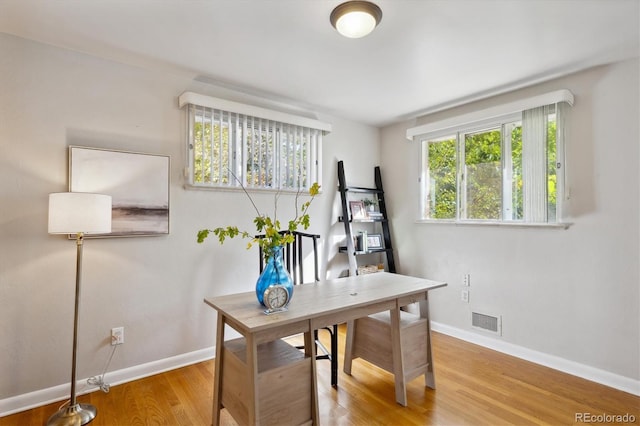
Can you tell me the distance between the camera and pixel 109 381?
2291mm

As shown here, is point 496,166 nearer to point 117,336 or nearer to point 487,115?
point 487,115

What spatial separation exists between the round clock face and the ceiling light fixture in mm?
1469

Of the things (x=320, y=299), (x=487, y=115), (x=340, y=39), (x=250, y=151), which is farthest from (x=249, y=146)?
(x=487, y=115)

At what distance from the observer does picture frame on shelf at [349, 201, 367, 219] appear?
367cm

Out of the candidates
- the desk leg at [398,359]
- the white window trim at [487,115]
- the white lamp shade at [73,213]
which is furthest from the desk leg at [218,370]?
the white window trim at [487,115]

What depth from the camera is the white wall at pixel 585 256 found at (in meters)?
2.29

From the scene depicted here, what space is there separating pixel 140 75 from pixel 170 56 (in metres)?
0.34

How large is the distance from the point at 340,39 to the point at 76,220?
1.91 metres

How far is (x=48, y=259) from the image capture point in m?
2.12

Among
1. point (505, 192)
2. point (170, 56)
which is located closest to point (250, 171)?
point (170, 56)

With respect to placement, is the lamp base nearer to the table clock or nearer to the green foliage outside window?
the table clock

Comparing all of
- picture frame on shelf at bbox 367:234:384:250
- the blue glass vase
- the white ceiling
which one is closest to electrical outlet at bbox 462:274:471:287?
picture frame on shelf at bbox 367:234:384:250

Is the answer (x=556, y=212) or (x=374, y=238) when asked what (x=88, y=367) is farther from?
(x=556, y=212)

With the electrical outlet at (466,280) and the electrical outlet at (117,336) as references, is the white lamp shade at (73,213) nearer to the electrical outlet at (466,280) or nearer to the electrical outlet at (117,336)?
the electrical outlet at (117,336)
